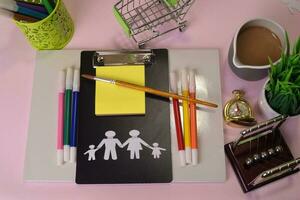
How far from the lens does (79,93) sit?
621 mm

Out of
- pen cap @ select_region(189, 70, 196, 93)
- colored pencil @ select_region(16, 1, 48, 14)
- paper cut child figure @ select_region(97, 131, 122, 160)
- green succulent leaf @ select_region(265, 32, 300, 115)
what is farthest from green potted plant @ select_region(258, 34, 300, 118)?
colored pencil @ select_region(16, 1, 48, 14)

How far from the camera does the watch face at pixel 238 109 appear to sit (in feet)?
1.99

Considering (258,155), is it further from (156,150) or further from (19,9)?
(19,9)

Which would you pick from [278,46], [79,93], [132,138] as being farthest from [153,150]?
[278,46]

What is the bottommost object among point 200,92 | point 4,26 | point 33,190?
point 33,190

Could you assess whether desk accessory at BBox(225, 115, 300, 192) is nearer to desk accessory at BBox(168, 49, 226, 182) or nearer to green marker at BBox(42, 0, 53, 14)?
desk accessory at BBox(168, 49, 226, 182)

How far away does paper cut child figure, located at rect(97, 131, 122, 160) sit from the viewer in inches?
23.4

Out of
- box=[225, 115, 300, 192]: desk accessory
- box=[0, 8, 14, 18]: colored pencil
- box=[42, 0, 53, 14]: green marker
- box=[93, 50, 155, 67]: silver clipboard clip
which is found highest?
box=[42, 0, 53, 14]: green marker

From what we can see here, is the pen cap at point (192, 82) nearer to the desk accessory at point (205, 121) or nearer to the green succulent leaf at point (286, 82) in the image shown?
the desk accessory at point (205, 121)

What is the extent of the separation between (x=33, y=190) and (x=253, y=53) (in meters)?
0.42

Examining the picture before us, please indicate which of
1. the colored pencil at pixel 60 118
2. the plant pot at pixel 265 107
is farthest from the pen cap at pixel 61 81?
the plant pot at pixel 265 107

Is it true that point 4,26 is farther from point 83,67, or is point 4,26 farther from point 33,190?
point 33,190

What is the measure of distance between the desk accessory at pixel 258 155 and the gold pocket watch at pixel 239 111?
0.03m

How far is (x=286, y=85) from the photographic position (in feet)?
1.71
